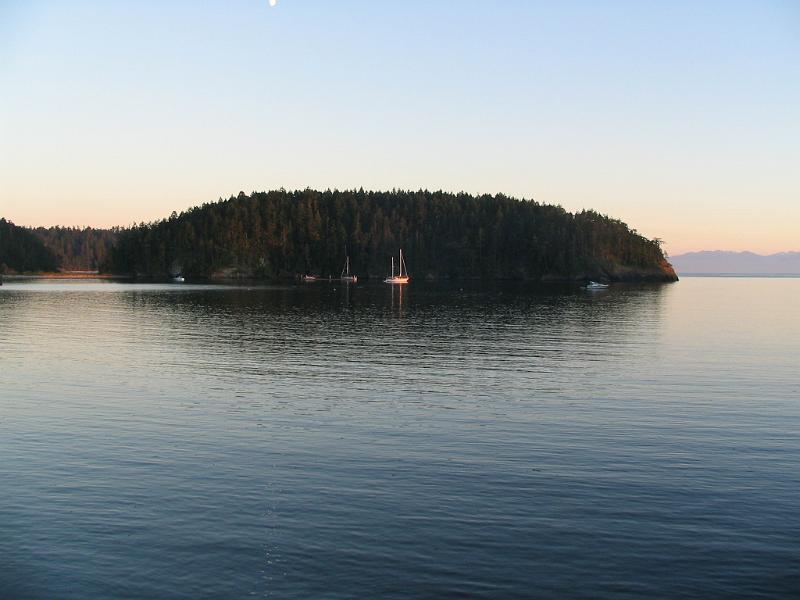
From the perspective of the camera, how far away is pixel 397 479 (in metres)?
22.3

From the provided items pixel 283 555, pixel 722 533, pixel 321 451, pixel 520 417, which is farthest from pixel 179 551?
pixel 520 417

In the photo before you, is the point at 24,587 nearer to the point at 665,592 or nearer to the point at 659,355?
the point at 665,592

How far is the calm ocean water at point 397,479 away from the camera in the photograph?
1570cm

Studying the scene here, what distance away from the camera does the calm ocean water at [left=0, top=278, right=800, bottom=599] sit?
1570 cm

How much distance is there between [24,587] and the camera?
1503 cm

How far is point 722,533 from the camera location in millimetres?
17984

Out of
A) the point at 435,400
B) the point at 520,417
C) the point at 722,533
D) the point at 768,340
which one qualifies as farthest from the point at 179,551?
the point at 768,340

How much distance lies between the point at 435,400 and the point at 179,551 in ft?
68.8

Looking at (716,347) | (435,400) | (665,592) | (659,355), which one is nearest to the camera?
(665,592)

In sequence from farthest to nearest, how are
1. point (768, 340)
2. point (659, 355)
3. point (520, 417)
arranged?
point (768, 340) → point (659, 355) → point (520, 417)

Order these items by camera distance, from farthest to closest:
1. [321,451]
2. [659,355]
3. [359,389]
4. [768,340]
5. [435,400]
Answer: [768,340] < [659,355] < [359,389] < [435,400] < [321,451]

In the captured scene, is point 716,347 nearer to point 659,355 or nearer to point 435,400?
point 659,355

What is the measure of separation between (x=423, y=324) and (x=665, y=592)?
71132 millimetres

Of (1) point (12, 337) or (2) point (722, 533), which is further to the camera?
(1) point (12, 337)
